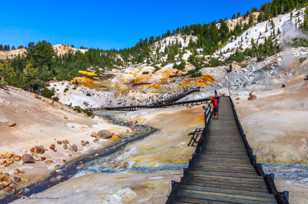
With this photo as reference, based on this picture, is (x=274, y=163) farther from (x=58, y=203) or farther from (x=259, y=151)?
(x=58, y=203)

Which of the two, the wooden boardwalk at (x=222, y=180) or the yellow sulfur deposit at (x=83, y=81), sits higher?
the yellow sulfur deposit at (x=83, y=81)

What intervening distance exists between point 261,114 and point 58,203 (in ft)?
79.1

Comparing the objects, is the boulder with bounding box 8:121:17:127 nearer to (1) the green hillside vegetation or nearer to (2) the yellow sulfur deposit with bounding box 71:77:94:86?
(1) the green hillside vegetation

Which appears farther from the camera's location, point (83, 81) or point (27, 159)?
point (83, 81)

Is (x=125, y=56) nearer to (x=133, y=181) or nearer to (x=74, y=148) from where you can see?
(x=74, y=148)

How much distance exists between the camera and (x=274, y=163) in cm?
1652

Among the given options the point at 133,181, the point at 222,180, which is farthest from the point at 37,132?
the point at 222,180

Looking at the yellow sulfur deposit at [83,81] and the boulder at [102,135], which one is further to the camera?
the yellow sulfur deposit at [83,81]

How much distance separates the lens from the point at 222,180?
10836 mm

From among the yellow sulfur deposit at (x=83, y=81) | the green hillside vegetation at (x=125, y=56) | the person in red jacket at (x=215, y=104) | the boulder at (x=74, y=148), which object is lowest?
the boulder at (x=74, y=148)

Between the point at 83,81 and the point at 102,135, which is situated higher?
the point at 83,81

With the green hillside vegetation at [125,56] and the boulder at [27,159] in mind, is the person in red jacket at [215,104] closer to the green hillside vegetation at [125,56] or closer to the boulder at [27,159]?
the boulder at [27,159]

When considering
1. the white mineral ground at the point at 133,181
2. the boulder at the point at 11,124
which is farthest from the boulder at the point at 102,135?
the boulder at the point at 11,124

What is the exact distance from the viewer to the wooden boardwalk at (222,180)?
29.7 ft
